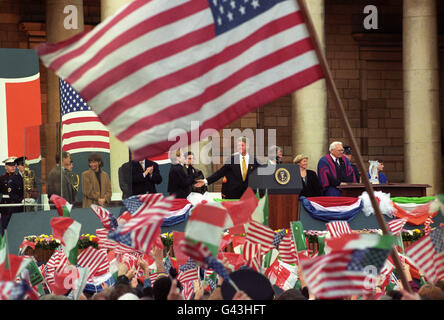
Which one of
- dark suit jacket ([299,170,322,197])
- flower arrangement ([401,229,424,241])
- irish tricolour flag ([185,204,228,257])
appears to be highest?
irish tricolour flag ([185,204,228,257])

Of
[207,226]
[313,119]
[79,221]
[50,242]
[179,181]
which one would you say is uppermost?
[313,119]

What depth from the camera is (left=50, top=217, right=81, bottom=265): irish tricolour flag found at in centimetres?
601

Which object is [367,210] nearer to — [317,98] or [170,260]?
[170,260]

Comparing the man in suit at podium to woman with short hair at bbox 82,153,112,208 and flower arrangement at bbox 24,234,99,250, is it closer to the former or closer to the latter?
woman with short hair at bbox 82,153,112,208

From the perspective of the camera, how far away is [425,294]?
508 cm

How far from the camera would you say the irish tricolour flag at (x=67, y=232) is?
6.01 m

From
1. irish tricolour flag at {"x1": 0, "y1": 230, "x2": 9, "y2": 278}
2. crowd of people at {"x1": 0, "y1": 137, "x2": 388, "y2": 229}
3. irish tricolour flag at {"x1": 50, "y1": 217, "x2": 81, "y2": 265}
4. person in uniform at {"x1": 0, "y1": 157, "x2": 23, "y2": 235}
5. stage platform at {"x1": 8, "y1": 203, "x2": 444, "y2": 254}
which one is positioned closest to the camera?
irish tricolour flag at {"x1": 0, "y1": 230, "x2": 9, "y2": 278}

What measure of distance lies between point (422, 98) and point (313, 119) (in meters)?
3.15

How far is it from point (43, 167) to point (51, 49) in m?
8.31

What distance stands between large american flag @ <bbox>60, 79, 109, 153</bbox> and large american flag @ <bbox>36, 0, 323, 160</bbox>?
855 centimetres

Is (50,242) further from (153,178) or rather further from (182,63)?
(182,63)

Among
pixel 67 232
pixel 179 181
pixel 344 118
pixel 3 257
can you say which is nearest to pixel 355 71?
pixel 179 181

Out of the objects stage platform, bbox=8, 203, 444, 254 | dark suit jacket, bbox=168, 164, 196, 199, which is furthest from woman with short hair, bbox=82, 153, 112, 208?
dark suit jacket, bbox=168, 164, 196, 199

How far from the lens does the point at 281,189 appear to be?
47.7 ft
